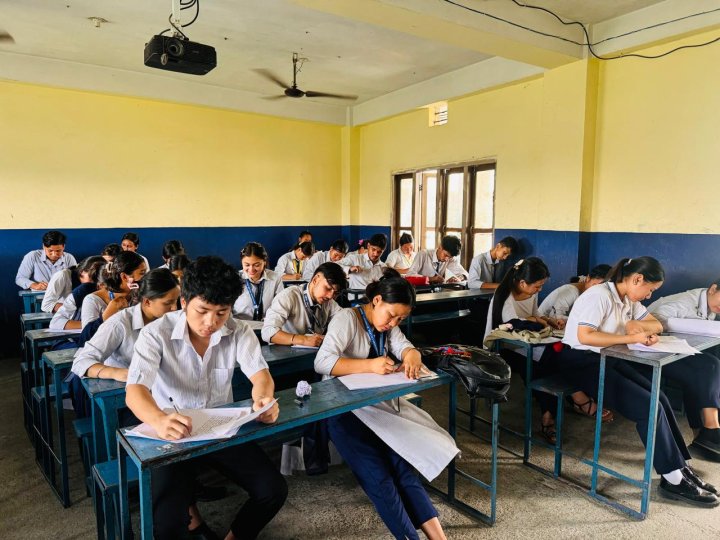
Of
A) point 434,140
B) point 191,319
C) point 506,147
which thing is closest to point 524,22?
point 506,147

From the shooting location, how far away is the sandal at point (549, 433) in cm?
313

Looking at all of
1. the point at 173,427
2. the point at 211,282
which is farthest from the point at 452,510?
the point at 211,282

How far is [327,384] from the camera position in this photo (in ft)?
6.63

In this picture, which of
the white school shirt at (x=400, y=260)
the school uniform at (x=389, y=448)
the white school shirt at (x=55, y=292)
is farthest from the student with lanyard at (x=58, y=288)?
the white school shirt at (x=400, y=260)

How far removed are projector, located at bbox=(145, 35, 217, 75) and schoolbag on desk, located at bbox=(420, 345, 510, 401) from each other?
2.74m

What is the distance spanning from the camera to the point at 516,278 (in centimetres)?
339

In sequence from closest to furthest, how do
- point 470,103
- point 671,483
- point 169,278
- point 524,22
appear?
point 169,278, point 671,483, point 524,22, point 470,103

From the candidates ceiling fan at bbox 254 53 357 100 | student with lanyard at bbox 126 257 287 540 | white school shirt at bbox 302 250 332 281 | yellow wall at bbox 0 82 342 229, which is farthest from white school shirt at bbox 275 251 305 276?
student with lanyard at bbox 126 257 287 540

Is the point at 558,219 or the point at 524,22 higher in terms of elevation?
the point at 524,22

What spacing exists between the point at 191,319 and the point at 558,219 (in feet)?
13.5

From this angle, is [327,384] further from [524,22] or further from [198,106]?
[198,106]

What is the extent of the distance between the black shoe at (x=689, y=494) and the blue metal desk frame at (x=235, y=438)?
1.47 meters

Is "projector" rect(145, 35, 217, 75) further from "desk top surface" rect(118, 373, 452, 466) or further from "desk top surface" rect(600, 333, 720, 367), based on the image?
"desk top surface" rect(600, 333, 720, 367)

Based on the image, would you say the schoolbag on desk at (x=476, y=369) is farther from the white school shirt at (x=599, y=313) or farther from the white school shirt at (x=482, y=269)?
the white school shirt at (x=482, y=269)
